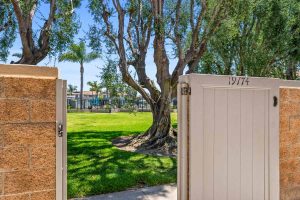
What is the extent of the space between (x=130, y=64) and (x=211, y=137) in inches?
275

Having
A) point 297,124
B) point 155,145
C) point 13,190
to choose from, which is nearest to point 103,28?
point 155,145

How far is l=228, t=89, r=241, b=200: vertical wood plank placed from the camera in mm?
3693

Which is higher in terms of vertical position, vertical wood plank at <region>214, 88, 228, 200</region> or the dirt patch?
vertical wood plank at <region>214, 88, 228, 200</region>

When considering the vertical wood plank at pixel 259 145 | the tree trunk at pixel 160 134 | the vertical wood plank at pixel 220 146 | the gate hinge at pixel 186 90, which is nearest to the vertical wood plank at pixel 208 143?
the vertical wood plank at pixel 220 146

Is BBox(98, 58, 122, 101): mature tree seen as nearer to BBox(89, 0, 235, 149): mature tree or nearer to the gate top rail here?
BBox(89, 0, 235, 149): mature tree

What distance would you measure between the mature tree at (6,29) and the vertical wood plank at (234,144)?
26.7ft

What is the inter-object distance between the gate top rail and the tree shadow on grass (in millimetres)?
2627

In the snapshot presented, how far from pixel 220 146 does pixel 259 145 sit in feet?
2.18

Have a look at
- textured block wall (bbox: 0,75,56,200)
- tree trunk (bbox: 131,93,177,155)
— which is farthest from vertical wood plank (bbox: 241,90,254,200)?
tree trunk (bbox: 131,93,177,155)

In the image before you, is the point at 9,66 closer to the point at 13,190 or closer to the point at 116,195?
the point at 13,190

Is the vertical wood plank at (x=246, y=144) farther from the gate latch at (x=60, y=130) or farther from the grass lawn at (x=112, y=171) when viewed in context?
the gate latch at (x=60, y=130)

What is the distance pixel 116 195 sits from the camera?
4.78 metres

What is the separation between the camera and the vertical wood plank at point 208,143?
3.49 metres

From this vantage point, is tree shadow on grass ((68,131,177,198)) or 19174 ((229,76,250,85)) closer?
19174 ((229,76,250,85))
